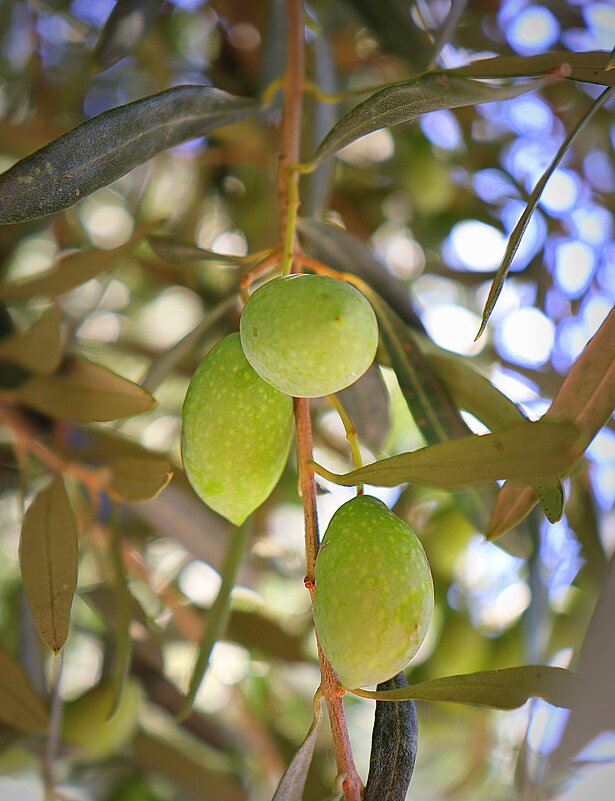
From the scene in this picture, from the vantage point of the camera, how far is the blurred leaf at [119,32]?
796mm

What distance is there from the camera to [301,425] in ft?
1.83

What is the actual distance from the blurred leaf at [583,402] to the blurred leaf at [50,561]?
336 millimetres

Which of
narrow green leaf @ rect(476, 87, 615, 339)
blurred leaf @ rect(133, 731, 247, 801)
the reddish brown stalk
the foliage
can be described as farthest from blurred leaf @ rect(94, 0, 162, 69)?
blurred leaf @ rect(133, 731, 247, 801)

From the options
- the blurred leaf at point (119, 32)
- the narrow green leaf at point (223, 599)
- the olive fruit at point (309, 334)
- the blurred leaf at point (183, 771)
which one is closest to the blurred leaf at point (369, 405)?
the narrow green leaf at point (223, 599)

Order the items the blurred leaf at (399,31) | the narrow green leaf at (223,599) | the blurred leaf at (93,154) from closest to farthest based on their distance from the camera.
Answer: the blurred leaf at (93,154) → the narrow green leaf at (223,599) → the blurred leaf at (399,31)

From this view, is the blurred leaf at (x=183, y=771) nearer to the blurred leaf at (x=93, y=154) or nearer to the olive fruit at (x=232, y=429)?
the olive fruit at (x=232, y=429)

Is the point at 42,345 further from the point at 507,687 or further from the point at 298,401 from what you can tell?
the point at 507,687

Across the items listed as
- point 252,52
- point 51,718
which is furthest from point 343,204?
point 51,718

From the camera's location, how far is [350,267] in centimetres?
80

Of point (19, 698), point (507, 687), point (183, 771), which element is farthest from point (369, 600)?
point (183, 771)

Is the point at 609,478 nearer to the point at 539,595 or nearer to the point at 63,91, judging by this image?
the point at 539,595

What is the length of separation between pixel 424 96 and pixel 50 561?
0.46m

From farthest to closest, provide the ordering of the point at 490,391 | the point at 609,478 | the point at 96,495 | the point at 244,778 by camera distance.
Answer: the point at 244,778
the point at 609,478
the point at 96,495
the point at 490,391

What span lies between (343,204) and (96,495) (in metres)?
0.86
